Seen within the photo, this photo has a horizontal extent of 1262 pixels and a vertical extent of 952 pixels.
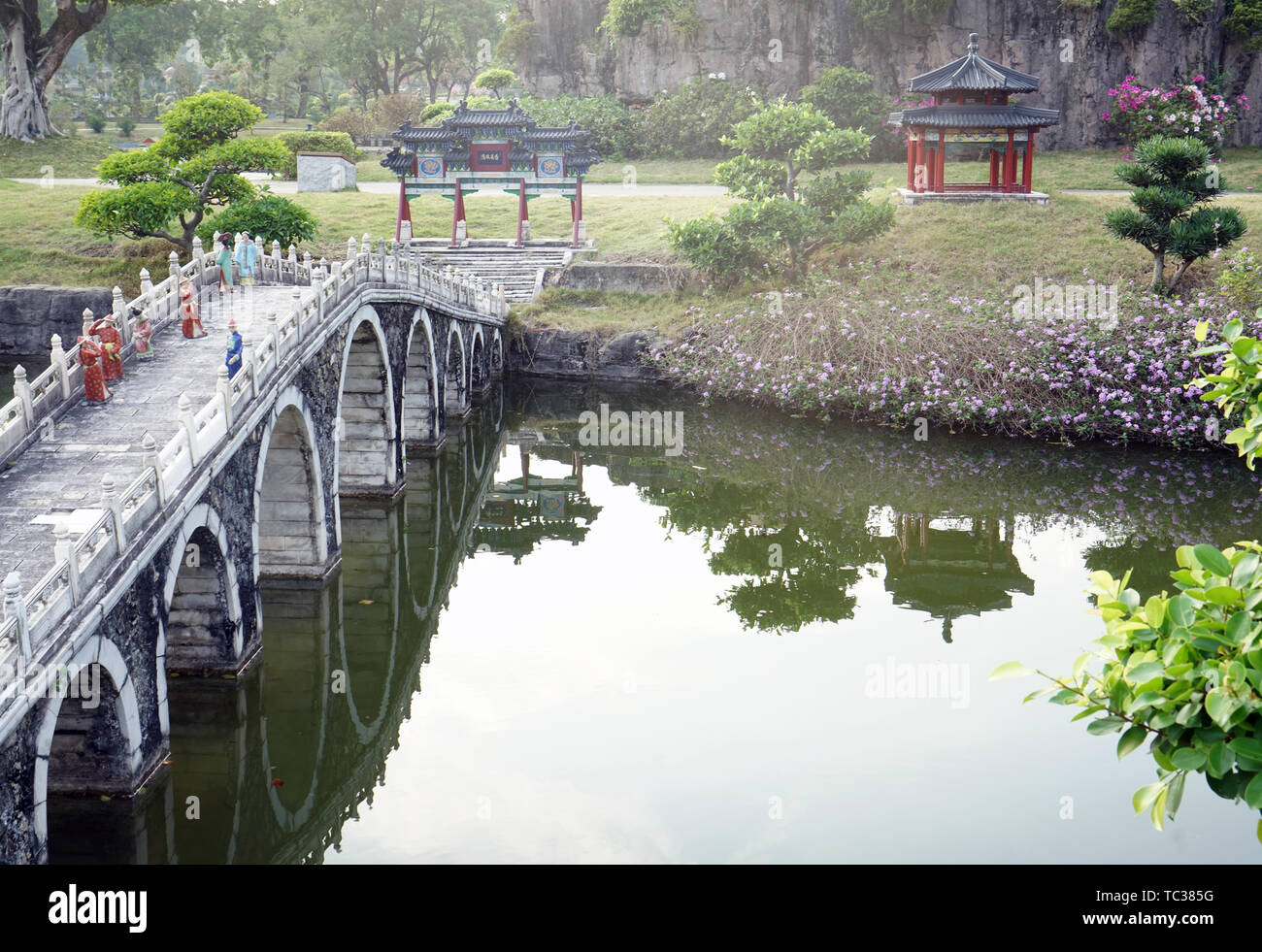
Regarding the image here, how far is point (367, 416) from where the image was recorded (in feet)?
98.1

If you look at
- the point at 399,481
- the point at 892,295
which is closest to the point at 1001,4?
the point at 892,295

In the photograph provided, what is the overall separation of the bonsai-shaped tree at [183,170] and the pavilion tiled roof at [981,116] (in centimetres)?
2271

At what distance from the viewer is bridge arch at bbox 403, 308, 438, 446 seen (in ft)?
113

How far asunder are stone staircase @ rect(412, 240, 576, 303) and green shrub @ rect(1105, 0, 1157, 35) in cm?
2678

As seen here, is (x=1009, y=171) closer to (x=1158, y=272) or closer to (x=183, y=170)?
(x=1158, y=272)

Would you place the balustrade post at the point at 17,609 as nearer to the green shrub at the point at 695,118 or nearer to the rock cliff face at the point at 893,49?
the green shrub at the point at 695,118

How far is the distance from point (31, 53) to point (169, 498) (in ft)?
160

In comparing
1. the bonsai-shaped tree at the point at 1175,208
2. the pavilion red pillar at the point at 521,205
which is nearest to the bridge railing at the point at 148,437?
the pavilion red pillar at the point at 521,205

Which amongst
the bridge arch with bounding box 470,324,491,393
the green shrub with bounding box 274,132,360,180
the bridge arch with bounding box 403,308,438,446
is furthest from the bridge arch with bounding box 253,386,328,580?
the green shrub with bounding box 274,132,360,180

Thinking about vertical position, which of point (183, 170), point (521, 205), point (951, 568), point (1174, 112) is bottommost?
point (951, 568)

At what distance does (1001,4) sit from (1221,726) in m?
57.7

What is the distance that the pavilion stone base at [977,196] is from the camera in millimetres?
46094

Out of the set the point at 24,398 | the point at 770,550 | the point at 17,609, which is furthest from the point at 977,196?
the point at 17,609

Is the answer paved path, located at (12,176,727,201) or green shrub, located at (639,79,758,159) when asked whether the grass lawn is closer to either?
paved path, located at (12,176,727,201)
